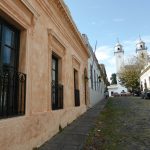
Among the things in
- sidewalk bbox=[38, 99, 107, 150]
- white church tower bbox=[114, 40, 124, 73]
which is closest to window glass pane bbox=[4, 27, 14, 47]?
sidewalk bbox=[38, 99, 107, 150]

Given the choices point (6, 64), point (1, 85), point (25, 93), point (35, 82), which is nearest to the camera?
point (1, 85)

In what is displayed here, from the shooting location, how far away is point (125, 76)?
50656mm

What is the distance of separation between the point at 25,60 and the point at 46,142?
7.17 feet

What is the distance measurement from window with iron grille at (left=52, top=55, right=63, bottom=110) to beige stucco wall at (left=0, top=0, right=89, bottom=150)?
0.88 ft

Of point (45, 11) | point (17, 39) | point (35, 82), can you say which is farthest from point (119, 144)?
point (45, 11)

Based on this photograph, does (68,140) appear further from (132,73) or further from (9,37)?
Result: (132,73)

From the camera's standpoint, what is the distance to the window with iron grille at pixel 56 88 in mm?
7773

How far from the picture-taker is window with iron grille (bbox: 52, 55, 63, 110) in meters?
7.77

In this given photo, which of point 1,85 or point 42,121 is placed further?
point 42,121

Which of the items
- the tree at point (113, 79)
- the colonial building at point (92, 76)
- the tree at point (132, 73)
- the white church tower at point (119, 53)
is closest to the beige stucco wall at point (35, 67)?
the colonial building at point (92, 76)

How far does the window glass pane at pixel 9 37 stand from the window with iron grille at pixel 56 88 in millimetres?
2991

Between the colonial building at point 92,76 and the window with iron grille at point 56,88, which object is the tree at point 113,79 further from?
the window with iron grille at point 56,88

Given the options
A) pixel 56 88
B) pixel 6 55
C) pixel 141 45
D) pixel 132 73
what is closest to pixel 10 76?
pixel 6 55

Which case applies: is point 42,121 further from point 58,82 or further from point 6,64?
point 58,82
